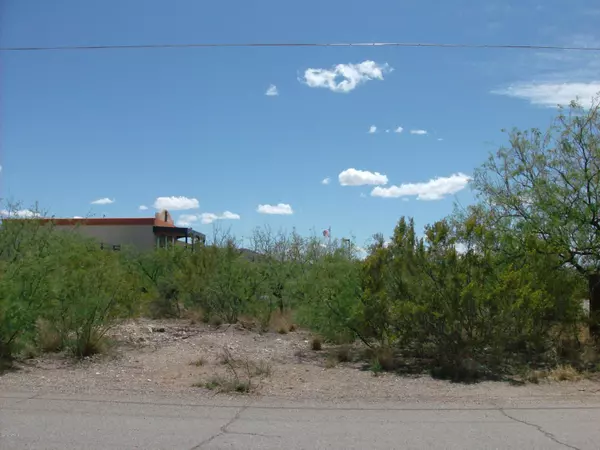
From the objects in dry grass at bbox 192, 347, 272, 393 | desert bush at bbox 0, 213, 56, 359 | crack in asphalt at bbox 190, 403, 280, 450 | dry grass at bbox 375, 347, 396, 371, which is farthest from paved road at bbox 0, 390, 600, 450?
dry grass at bbox 375, 347, 396, 371

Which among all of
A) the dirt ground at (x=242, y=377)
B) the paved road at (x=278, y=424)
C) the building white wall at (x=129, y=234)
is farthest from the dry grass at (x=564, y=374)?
the building white wall at (x=129, y=234)

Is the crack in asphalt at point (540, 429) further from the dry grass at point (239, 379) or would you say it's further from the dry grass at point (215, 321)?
the dry grass at point (215, 321)

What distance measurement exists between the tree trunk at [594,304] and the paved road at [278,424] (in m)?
4.86

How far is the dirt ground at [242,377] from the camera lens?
31.9ft

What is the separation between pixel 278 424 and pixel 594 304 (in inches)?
369

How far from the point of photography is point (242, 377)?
10789 mm

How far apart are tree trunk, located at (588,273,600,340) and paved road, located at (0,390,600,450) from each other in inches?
191

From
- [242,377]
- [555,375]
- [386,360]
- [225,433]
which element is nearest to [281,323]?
[386,360]

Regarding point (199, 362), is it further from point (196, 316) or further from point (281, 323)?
point (196, 316)

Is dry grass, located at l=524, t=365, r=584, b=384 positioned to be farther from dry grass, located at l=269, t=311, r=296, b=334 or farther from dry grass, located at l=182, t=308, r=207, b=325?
dry grass, located at l=182, t=308, r=207, b=325

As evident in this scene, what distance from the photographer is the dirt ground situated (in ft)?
31.9

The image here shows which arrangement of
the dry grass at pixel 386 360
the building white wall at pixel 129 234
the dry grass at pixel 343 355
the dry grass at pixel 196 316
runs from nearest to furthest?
the dry grass at pixel 386 360 < the dry grass at pixel 343 355 < the dry grass at pixel 196 316 < the building white wall at pixel 129 234

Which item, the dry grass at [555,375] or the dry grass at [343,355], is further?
the dry grass at [343,355]

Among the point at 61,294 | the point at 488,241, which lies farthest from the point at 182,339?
the point at 488,241
